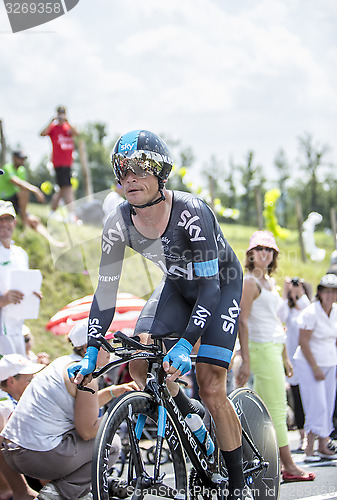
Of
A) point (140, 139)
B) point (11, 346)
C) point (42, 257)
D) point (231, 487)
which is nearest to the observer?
point (140, 139)

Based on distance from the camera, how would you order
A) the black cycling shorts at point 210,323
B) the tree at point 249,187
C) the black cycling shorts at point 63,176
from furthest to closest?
the tree at point 249,187, the black cycling shorts at point 63,176, the black cycling shorts at point 210,323

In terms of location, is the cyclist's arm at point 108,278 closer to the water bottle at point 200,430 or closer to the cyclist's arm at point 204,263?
the cyclist's arm at point 204,263

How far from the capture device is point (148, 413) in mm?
3434

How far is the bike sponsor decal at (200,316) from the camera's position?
349 cm

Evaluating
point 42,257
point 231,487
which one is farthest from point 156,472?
point 42,257

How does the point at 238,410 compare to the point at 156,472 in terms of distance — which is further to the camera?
the point at 238,410

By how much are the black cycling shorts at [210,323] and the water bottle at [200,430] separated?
346mm

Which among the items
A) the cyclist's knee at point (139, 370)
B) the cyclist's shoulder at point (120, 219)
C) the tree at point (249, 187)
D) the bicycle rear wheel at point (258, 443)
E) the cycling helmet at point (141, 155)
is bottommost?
the bicycle rear wheel at point (258, 443)

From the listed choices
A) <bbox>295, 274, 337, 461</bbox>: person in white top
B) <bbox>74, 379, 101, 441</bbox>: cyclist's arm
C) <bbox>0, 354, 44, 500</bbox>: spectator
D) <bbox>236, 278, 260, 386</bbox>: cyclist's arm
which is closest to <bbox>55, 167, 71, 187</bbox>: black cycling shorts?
<bbox>295, 274, 337, 461</bbox>: person in white top

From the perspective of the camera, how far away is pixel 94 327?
3643 mm

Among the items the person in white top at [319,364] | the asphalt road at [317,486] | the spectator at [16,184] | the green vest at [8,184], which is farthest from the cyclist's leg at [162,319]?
the green vest at [8,184]

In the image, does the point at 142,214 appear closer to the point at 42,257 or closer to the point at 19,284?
the point at 19,284

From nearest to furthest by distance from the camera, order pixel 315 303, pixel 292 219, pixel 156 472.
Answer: pixel 156 472 < pixel 315 303 < pixel 292 219

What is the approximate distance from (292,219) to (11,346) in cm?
7010
